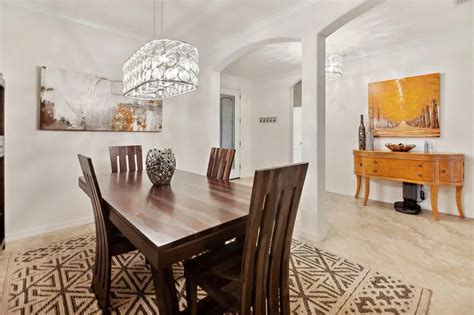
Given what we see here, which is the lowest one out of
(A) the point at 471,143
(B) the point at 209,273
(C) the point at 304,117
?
(B) the point at 209,273

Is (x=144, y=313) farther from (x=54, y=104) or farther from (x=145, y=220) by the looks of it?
(x=54, y=104)

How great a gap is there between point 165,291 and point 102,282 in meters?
0.79

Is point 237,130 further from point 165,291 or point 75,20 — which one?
point 165,291

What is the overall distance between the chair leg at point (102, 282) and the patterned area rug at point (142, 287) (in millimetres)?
63

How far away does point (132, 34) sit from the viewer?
341 cm

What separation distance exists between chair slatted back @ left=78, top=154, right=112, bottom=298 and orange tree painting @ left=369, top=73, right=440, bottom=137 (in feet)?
14.1

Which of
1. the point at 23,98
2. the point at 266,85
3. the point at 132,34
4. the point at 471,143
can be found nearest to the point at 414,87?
the point at 471,143

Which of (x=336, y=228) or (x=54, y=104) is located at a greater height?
(x=54, y=104)

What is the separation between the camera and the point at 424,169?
321 cm

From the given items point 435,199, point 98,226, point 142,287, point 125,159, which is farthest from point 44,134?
point 435,199

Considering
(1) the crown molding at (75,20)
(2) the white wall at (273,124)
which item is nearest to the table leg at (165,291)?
(1) the crown molding at (75,20)

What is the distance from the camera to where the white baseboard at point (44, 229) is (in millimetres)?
2649

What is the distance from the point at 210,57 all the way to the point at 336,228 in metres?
3.28

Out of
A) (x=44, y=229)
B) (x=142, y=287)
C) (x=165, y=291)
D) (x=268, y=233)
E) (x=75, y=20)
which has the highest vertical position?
(x=75, y=20)
